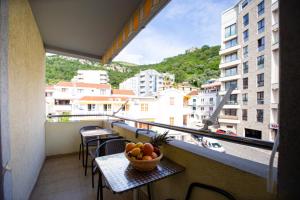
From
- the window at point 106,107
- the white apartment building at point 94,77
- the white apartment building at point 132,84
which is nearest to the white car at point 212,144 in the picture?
the white apartment building at point 132,84

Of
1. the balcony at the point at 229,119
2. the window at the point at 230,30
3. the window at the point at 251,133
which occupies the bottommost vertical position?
the window at the point at 251,133

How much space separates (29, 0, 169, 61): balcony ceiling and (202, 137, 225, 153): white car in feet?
5.03

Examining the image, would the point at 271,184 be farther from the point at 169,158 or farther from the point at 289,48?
the point at 169,158

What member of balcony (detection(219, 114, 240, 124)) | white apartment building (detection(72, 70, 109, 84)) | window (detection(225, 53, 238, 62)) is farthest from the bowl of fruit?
white apartment building (detection(72, 70, 109, 84))

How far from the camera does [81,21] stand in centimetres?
206

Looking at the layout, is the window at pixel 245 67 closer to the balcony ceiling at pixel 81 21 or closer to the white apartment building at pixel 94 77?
the balcony ceiling at pixel 81 21

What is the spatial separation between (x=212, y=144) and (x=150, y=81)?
6.53 feet

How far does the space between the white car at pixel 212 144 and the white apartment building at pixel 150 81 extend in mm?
1043

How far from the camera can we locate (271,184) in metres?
0.56

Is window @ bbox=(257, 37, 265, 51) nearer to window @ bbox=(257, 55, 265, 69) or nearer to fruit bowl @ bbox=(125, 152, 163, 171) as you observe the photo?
window @ bbox=(257, 55, 265, 69)

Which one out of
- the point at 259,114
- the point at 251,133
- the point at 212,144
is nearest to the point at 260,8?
the point at 259,114

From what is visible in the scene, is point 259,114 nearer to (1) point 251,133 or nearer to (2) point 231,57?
(1) point 251,133

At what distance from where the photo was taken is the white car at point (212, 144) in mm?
1116

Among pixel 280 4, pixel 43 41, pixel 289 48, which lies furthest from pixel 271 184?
pixel 43 41
